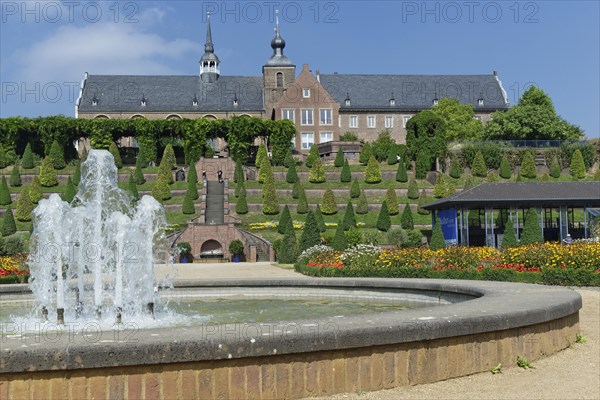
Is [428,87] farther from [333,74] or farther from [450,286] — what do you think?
[450,286]

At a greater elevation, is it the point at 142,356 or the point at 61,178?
the point at 61,178

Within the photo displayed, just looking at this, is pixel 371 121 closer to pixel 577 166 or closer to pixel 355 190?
pixel 577 166

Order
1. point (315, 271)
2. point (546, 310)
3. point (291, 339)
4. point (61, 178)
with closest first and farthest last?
point (291, 339) → point (546, 310) → point (315, 271) → point (61, 178)

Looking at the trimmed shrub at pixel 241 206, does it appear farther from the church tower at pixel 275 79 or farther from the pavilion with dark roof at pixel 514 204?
the church tower at pixel 275 79

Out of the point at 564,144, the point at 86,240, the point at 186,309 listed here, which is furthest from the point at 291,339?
the point at 564,144

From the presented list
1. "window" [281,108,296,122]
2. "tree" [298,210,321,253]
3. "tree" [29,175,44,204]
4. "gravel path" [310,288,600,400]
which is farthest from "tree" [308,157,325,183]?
"gravel path" [310,288,600,400]

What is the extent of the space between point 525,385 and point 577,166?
61.2 m

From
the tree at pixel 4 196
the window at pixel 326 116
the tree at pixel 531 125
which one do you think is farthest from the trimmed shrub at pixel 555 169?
the tree at pixel 4 196

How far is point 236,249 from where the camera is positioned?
44.3 metres

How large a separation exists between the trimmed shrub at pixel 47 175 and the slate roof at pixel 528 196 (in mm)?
33518

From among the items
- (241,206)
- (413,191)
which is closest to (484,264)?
(241,206)

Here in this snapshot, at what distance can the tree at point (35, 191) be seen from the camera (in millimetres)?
54750

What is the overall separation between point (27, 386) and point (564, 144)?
67220mm

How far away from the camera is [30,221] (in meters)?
52.2
